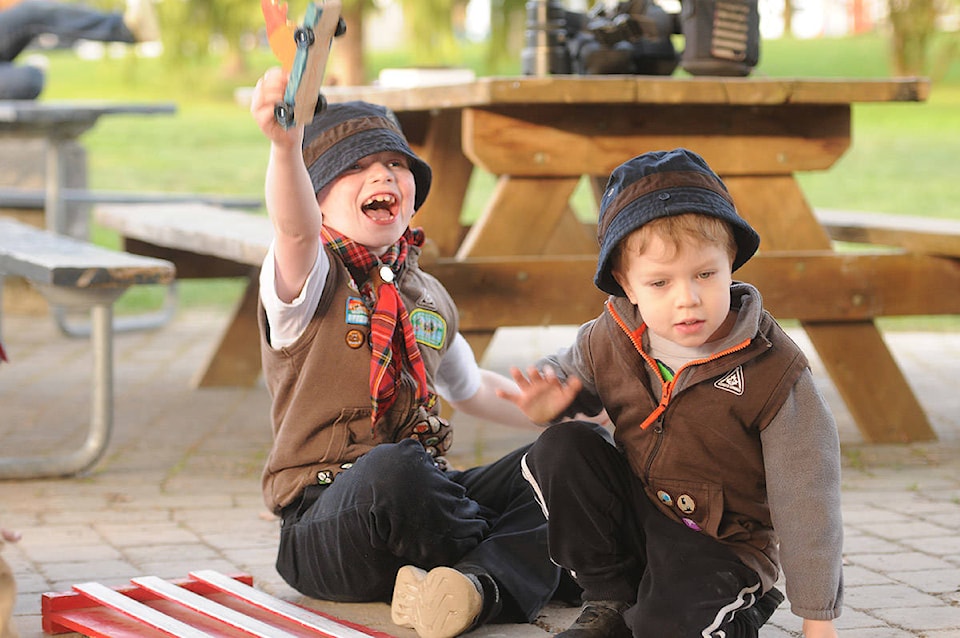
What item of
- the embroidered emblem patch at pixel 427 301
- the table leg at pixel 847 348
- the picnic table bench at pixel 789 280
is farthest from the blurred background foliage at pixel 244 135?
the embroidered emblem patch at pixel 427 301

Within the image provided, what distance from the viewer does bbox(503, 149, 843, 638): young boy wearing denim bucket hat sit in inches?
90.9

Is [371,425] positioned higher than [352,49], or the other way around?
[371,425]

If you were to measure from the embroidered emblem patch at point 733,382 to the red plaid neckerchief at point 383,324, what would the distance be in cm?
73

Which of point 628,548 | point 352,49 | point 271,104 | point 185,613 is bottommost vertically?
point 352,49

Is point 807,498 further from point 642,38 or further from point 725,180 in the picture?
point 642,38

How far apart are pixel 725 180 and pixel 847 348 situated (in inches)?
27.4

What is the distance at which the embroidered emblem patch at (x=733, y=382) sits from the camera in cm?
236

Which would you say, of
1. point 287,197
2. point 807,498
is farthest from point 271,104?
point 807,498

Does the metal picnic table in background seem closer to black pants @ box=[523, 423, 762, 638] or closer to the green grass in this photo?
the green grass

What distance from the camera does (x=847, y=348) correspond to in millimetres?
4480

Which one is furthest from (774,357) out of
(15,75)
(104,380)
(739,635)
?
(15,75)

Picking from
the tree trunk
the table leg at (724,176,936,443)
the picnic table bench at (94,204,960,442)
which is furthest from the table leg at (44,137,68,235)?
the tree trunk

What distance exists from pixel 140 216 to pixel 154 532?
216cm

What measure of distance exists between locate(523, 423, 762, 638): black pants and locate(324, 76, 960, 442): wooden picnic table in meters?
1.64
